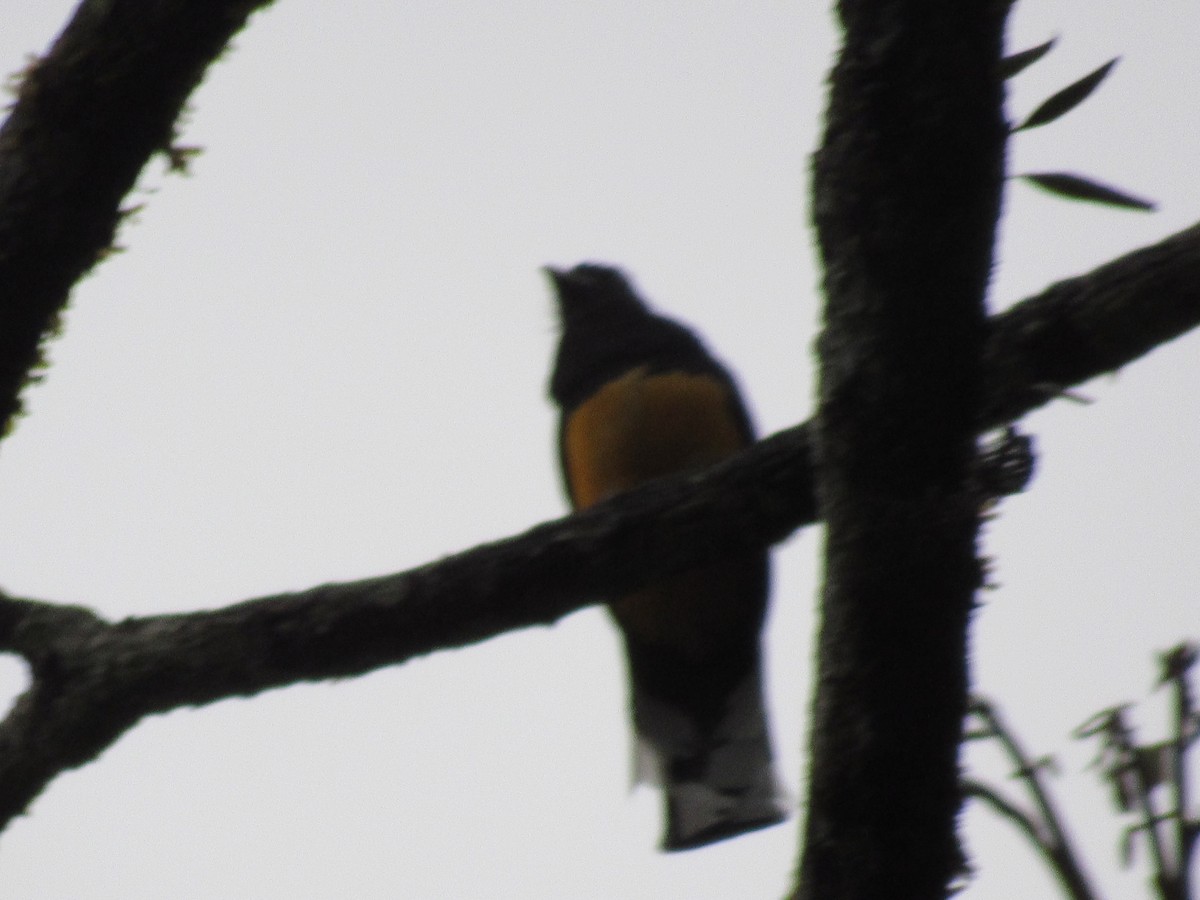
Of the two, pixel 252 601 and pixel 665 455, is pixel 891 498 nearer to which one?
pixel 252 601

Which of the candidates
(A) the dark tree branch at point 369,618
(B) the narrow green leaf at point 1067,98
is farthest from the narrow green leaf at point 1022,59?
(A) the dark tree branch at point 369,618

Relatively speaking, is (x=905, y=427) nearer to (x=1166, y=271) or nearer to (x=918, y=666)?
(x=918, y=666)


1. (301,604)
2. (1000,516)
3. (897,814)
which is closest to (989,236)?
(1000,516)

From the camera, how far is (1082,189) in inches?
86.8

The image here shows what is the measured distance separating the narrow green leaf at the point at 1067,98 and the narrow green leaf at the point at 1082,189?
0.29 feet

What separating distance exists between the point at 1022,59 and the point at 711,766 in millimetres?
3201

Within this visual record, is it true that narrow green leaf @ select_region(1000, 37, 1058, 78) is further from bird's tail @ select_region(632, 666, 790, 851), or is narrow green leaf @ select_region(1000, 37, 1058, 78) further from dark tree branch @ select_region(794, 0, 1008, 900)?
bird's tail @ select_region(632, 666, 790, 851)

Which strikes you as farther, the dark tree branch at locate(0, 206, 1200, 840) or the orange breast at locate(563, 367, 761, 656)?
the orange breast at locate(563, 367, 761, 656)

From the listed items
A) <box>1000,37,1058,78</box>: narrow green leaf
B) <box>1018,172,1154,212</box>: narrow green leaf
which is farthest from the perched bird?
<box>1000,37,1058,78</box>: narrow green leaf

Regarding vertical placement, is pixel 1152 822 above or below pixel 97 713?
below

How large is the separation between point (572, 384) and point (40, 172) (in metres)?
2.73

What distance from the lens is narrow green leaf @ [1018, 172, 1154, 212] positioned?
86.1 inches

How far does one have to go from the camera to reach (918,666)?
2102mm

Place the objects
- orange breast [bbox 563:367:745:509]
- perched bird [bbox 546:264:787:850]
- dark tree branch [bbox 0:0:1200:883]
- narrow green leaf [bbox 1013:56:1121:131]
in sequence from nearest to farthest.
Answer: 1. narrow green leaf [bbox 1013:56:1121:131]
2. dark tree branch [bbox 0:0:1200:883]
3. perched bird [bbox 546:264:787:850]
4. orange breast [bbox 563:367:745:509]
